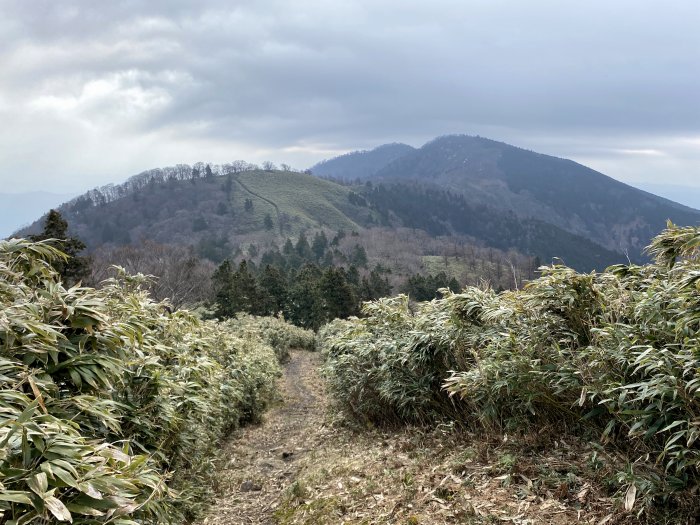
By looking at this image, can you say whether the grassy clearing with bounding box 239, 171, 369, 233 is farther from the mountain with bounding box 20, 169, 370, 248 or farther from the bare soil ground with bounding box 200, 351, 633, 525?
the bare soil ground with bounding box 200, 351, 633, 525

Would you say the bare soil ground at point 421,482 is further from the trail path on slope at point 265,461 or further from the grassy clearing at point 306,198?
the grassy clearing at point 306,198

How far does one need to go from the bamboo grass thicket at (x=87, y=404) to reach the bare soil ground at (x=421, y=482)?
Result: 1042 mm

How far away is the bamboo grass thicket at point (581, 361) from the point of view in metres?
3.07

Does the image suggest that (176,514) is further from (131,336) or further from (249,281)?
(249,281)

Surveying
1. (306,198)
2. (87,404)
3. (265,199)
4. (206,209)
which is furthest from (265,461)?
(306,198)

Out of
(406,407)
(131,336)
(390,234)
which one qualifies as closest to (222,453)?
(406,407)

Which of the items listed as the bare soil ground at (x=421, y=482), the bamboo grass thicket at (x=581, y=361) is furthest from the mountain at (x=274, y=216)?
the bamboo grass thicket at (x=581, y=361)

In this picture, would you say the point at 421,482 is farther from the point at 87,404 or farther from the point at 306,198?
the point at 306,198

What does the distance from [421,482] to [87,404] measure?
3247mm

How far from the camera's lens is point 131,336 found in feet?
10.5

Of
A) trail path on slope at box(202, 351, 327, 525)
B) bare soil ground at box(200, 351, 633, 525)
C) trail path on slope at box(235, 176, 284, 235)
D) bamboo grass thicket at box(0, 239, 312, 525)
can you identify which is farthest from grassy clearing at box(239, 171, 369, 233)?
bamboo grass thicket at box(0, 239, 312, 525)

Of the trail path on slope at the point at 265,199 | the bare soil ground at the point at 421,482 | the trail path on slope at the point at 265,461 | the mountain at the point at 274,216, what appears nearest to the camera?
the bare soil ground at the point at 421,482

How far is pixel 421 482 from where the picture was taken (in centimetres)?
448

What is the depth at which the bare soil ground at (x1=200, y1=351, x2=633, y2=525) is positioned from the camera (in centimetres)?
360
